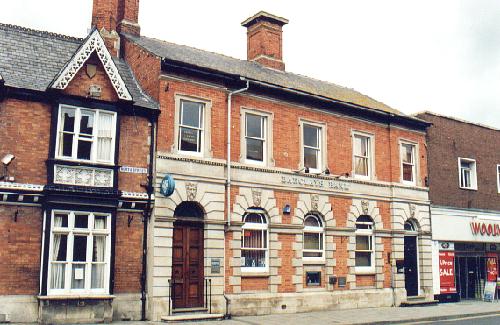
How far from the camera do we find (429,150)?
85.2 ft

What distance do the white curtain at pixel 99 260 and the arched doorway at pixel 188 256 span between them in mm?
2321

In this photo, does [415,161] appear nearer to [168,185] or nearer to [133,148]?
[168,185]

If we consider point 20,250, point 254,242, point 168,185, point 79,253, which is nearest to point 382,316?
point 254,242

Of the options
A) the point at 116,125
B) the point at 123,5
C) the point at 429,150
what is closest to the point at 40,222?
the point at 116,125

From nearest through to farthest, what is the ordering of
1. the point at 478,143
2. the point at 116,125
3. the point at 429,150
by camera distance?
the point at 116,125, the point at 429,150, the point at 478,143

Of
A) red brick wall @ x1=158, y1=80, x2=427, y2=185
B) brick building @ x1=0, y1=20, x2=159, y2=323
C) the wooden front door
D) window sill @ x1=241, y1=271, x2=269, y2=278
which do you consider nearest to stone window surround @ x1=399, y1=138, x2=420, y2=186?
red brick wall @ x1=158, y1=80, x2=427, y2=185

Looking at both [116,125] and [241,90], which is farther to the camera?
[241,90]

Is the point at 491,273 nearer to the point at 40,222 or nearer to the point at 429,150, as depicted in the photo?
the point at 429,150

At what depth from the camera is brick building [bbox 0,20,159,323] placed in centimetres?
1534

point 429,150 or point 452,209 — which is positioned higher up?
point 429,150

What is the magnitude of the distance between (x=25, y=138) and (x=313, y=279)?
11632 mm

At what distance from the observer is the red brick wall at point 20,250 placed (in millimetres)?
15062

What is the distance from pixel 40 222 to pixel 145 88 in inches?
233

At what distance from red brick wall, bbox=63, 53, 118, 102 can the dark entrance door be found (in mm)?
14720
